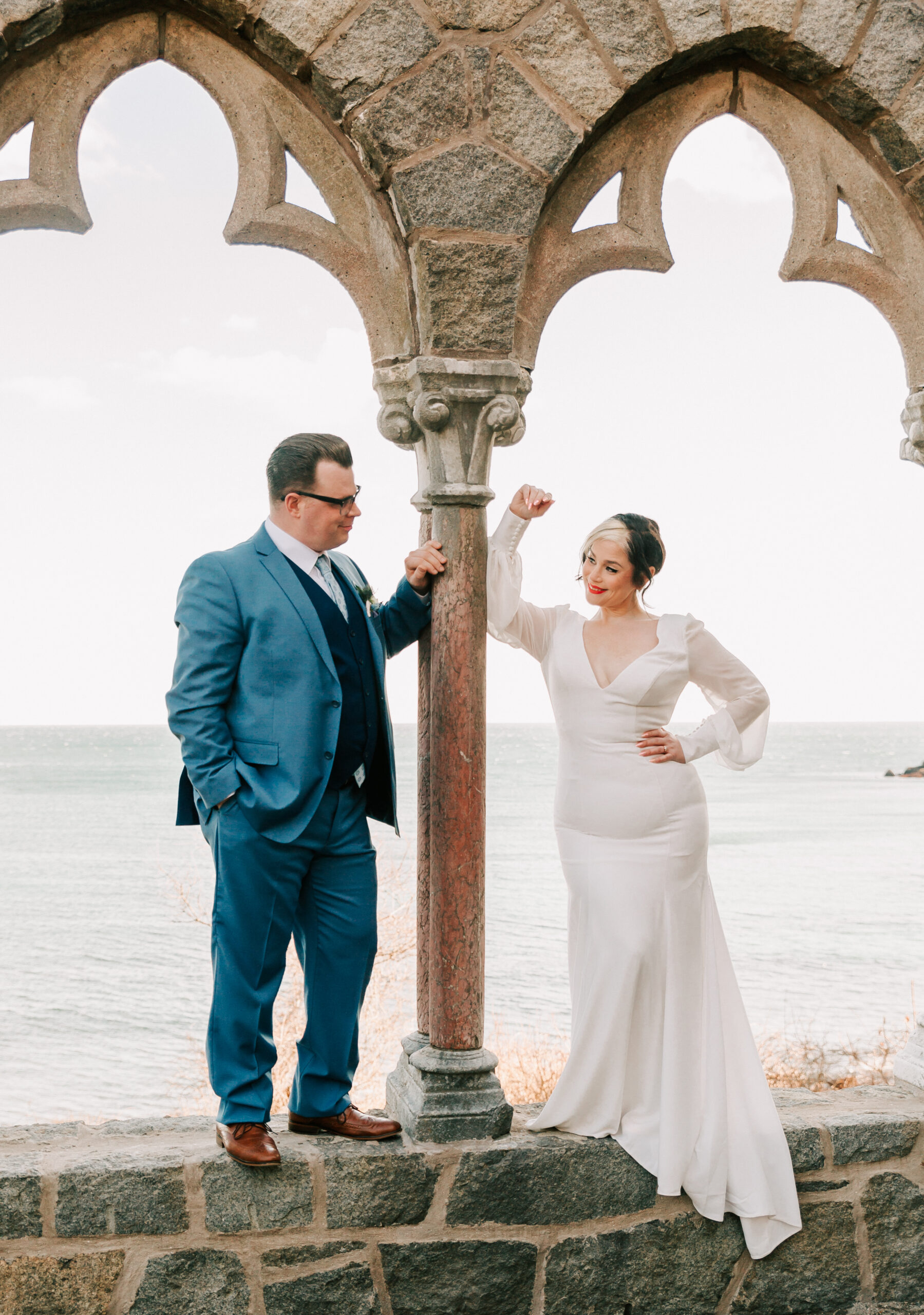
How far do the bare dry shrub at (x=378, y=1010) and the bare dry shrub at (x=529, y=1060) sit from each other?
37.7 inches

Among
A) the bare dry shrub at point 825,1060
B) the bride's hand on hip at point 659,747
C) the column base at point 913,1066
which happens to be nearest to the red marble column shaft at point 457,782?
the bride's hand on hip at point 659,747

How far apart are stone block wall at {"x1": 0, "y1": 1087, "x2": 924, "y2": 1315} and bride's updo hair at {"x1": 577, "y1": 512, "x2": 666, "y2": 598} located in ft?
4.25

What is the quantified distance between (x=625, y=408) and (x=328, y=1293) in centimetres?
3344

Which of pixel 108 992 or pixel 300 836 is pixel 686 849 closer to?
pixel 300 836

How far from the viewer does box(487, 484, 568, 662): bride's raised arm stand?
288cm

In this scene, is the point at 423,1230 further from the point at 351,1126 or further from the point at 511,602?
the point at 511,602

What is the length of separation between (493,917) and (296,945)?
1953cm

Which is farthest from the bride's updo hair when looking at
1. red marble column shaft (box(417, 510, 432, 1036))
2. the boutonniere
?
the boutonniere

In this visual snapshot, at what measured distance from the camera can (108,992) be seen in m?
20.0

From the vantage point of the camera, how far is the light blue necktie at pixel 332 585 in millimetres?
2750

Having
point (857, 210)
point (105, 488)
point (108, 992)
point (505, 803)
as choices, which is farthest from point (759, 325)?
point (857, 210)

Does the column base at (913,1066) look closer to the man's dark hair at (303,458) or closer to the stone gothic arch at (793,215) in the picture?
the stone gothic arch at (793,215)

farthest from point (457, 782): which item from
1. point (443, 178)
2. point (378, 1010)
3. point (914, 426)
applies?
point (378, 1010)

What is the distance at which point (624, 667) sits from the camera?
284cm
